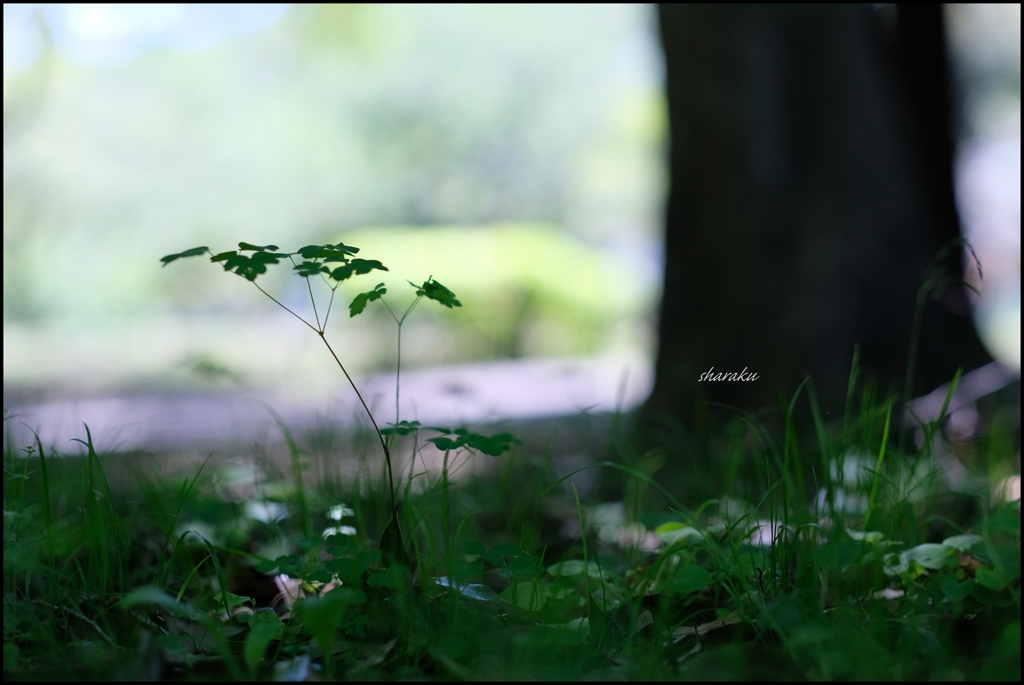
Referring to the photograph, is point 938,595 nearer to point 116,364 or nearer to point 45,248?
point 116,364

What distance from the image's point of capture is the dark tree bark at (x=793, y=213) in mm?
2334

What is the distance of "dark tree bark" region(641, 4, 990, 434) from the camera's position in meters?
2.33

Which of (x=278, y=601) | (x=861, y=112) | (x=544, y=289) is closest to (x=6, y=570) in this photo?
(x=278, y=601)

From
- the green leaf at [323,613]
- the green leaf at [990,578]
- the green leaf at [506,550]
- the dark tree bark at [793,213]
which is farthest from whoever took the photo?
the dark tree bark at [793,213]

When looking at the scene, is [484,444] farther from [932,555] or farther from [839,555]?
[932,555]

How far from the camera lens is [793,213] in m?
2.41

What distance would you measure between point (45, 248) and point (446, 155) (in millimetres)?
9091

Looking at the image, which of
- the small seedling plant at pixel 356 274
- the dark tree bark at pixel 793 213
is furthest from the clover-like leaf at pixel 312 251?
the dark tree bark at pixel 793 213

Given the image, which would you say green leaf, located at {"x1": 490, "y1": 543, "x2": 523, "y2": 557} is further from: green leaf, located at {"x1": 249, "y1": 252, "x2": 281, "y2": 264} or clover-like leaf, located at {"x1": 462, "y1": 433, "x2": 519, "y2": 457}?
green leaf, located at {"x1": 249, "y1": 252, "x2": 281, "y2": 264}

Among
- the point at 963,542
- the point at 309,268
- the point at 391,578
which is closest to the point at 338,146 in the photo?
the point at 309,268

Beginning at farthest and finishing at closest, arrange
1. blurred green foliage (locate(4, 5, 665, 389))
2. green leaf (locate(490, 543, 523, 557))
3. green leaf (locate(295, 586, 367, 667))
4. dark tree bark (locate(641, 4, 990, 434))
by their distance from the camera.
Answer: blurred green foliage (locate(4, 5, 665, 389)) < dark tree bark (locate(641, 4, 990, 434)) < green leaf (locate(490, 543, 523, 557)) < green leaf (locate(295, 586, 367, 667))

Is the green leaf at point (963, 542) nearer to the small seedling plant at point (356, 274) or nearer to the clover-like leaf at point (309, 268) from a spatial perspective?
the small seedling plant at point (356, 274)

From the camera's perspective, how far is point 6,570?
98cm

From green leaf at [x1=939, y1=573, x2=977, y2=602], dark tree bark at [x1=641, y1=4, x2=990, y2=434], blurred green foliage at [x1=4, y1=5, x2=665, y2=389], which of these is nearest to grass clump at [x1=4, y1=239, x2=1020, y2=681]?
green leaf at [x1=939, y1=573, x2=977, y2=602]
